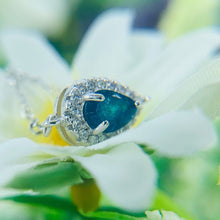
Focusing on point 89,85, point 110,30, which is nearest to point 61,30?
point 110,30

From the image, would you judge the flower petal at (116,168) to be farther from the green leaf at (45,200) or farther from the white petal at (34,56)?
the white petal at (34,56)

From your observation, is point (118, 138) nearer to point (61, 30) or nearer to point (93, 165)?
point (93, 165)

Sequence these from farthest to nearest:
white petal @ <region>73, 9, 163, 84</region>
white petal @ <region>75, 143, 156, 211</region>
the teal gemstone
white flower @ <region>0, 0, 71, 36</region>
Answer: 1. white flower @ <region>0, 0, 71, 36</region>
2. white petal @ <region>73, 9, 163, 84</region>
3. the teal gemstone
4. white petal @ <region>75, 143, 156, 211</region>

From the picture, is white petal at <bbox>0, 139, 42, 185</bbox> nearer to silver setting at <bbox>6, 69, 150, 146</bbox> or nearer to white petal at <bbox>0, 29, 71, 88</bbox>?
silver setting at <bbox>6, 69, 150, 146</bbox>

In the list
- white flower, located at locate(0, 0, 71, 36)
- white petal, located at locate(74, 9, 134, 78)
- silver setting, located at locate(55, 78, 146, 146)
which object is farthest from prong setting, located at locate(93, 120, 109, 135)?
white flower, located at locate(0, 0, 71, 36)

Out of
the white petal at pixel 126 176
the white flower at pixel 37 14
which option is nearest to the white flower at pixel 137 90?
the white petal at pixel 126 176

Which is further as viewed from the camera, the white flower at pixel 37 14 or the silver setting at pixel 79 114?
the white flower at pixel 37 14

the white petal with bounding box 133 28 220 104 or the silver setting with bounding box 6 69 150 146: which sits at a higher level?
the white petal with bounding box 133 28 220 104
